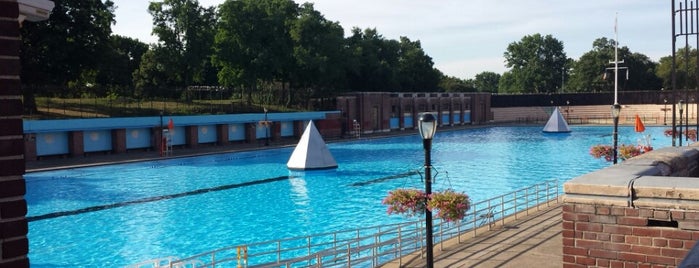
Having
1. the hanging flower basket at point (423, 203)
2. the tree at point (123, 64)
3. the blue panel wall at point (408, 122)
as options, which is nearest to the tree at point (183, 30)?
the tree at point (123, 64)

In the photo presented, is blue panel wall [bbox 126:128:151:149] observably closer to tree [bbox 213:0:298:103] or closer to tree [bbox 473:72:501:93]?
tree [bbox 213:0:298:103]

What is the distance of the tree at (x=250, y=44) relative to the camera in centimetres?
6638

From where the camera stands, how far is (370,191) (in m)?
31.7

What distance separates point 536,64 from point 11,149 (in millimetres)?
136342

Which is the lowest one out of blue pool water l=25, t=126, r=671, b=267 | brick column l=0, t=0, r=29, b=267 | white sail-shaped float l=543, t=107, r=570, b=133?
blue pool water l=25, t=126, r=671, b=267

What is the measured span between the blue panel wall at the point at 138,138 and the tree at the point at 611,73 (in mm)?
87601

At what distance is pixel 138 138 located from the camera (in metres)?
50.7

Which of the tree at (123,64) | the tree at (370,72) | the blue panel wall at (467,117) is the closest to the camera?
the tree at (123,64)

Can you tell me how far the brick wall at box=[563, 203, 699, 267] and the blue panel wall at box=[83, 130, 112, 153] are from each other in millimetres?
45893

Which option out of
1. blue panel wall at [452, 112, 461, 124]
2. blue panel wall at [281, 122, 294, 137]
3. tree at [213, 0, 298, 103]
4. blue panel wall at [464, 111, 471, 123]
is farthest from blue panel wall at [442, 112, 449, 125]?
blue panel wall at [281, 122, 294, 137]

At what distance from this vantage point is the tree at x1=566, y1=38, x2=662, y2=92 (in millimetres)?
114500

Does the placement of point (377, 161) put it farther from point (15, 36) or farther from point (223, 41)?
point (15, 36)

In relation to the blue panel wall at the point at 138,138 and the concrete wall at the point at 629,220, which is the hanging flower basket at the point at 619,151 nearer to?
the concrete wall at the point at 629,220

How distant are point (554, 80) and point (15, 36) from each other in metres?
140
